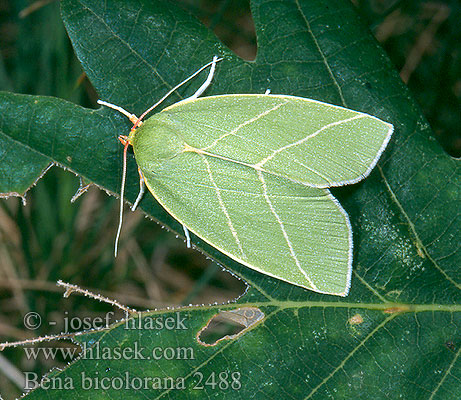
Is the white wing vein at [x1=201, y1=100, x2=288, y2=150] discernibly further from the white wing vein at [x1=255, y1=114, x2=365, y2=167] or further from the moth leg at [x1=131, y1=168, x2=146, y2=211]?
the moth leg at [x1=131, y1=168, x2=146, y2=211]

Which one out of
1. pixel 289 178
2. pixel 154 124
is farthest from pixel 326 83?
pixel 154 124

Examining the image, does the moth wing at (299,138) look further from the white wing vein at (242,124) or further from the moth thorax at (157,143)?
the moth thorax at (157,143)

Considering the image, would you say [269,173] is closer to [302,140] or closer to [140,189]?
[302,140]

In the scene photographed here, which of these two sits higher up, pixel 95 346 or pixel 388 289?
pixel 388 289

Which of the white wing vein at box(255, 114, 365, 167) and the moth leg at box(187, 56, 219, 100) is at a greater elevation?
the moth leg at box(187, 56, 219, 100)

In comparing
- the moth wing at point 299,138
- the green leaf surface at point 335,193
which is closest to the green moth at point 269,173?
the moth wing at point 299,138

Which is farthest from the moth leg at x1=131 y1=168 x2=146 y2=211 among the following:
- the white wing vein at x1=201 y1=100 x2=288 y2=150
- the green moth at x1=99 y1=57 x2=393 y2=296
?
the white wing vein at x1=201 y1=100 x2=288 y2=150

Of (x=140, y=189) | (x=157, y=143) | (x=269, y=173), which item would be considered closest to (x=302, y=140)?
(x=269, y=173)

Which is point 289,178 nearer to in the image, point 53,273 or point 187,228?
point 187,228
